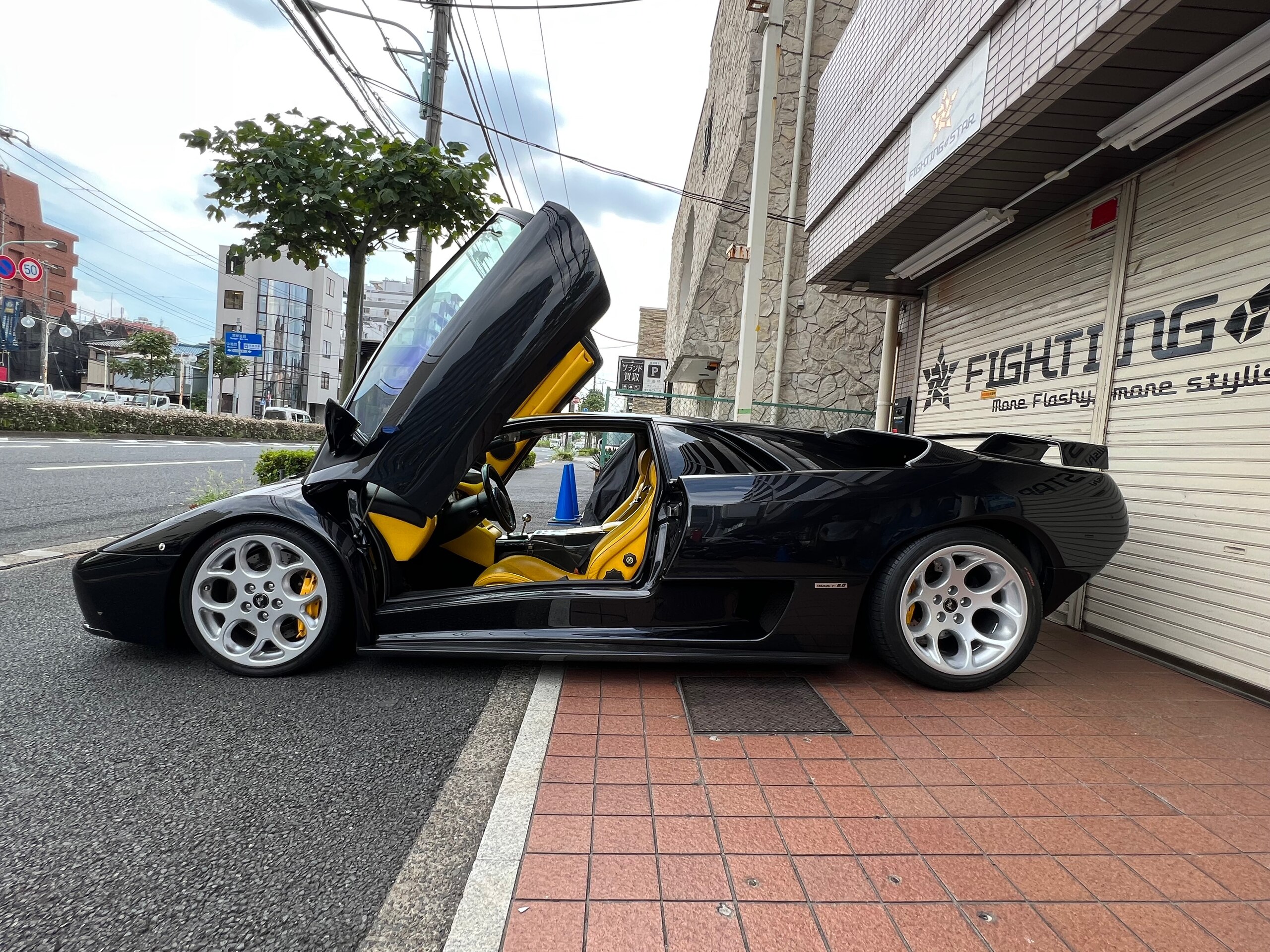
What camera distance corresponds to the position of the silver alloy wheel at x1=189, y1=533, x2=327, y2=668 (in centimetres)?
264

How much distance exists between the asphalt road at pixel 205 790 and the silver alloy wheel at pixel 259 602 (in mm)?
132

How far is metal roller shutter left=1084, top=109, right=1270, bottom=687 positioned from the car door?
122 inches

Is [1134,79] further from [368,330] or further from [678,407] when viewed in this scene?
[368,330]

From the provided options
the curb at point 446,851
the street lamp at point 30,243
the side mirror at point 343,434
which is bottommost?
the curb at point 446,851

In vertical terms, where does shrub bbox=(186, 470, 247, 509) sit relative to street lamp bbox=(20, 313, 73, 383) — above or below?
below

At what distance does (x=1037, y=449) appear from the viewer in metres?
2.91

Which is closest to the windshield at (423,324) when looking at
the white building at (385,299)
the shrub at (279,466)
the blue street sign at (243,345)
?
the shrub at (279,466)

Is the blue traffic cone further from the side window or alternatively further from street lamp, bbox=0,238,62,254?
street lamp, bbox=0,238,62,254

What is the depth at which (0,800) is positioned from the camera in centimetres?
175

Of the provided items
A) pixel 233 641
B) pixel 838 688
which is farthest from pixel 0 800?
pixel 838 688

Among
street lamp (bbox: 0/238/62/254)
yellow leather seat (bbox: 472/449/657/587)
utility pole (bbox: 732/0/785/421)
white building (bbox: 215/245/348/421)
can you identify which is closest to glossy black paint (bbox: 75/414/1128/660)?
yellow leather seat (bbox: 472/449/657/587)

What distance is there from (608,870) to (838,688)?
1.56 metres

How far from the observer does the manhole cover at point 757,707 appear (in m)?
2.38

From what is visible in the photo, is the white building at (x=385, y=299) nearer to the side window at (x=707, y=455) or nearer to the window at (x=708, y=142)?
the window at (x=708, y=142)
